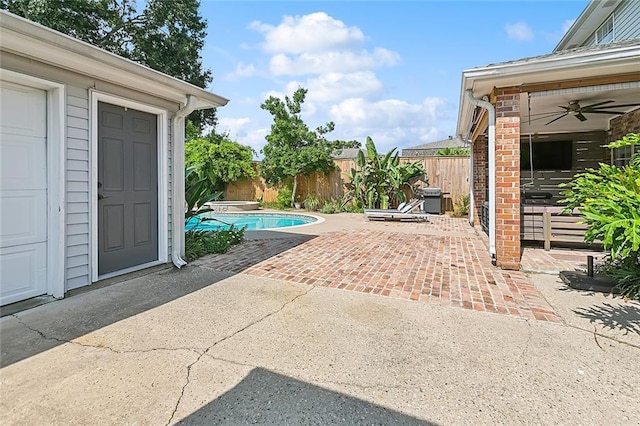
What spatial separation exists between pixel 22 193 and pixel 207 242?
2.93 metres

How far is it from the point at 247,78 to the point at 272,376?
460 inches

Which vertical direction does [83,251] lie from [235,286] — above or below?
above

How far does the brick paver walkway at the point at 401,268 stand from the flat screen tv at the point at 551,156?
5301 mm

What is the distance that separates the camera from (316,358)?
2465mm

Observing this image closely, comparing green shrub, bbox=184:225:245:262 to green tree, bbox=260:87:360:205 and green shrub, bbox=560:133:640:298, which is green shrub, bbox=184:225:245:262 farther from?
green tree, bbox=260:87:360:205

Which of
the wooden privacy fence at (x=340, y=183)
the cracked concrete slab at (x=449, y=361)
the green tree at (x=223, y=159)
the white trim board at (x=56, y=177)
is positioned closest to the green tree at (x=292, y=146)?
the wooden privacy fence at (x=340, y=183)

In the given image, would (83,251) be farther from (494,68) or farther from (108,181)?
(494,68)

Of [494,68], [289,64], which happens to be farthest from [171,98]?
[289,64]

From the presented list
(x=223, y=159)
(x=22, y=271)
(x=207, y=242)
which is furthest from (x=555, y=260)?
(x=223, y=159)

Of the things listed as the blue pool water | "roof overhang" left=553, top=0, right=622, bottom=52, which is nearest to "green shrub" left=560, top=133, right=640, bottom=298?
the blue pool water

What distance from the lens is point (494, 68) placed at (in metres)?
4.44

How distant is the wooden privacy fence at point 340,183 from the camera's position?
40.3ft

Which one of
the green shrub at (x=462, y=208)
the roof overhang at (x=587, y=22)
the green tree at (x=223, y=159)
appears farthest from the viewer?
the green tree at (x=223, y=159)

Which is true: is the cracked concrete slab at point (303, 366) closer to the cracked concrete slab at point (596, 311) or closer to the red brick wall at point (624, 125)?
the cracked concrete slab at point (596, 311)
